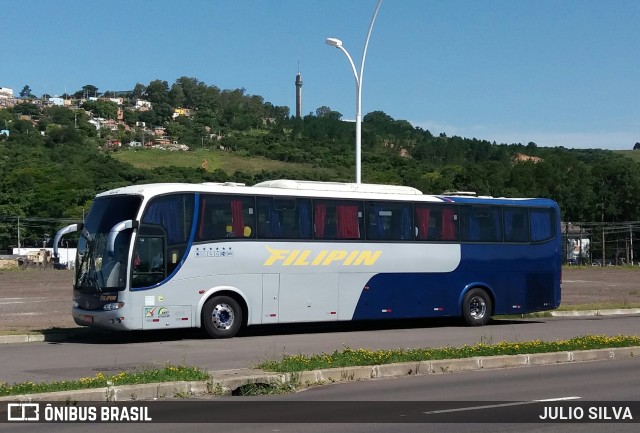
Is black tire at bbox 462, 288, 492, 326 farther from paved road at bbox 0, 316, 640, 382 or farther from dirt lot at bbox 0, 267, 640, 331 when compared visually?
dirt lot at bbox 0, 267, 640, 331

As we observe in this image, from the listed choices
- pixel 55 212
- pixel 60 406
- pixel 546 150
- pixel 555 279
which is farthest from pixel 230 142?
pixel 60 406

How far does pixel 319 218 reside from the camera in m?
23.0

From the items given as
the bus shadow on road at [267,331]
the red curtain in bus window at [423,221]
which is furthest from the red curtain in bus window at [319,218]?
the red curtain in bus window at [423,221]

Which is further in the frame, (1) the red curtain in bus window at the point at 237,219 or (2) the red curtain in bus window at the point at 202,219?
(1) the red curtain in bus window at the point at 237,219

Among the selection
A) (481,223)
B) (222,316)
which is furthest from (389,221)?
(222,316)

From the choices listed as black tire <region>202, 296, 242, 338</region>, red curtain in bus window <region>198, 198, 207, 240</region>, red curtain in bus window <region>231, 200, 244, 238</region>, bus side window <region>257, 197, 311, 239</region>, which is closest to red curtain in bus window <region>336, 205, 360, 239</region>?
bus side window <region>257, 197, 311, 239</region>

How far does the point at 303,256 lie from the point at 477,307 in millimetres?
5837

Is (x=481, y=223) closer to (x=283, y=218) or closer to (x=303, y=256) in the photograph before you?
(x=303, y=256)

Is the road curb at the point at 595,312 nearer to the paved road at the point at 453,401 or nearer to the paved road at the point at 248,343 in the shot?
the paved road at the point at 248,343

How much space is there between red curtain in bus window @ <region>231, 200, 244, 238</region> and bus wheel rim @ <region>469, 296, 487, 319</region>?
23.9ft

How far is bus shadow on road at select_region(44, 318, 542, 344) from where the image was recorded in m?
21.2

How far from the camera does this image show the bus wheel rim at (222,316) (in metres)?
21.1

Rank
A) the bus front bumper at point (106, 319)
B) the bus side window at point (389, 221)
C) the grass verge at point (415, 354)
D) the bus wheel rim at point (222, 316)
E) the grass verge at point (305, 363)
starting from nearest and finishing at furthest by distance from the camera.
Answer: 1. the grass verge at point (305, 363)
2. the grass verge at point (415, 354)
3. the bus front bumper at point (106, 319)
4. the bus wheel rim at point (222, 316)
5. the bus side window at point (389, 221)

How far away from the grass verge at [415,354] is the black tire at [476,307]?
6.59m
